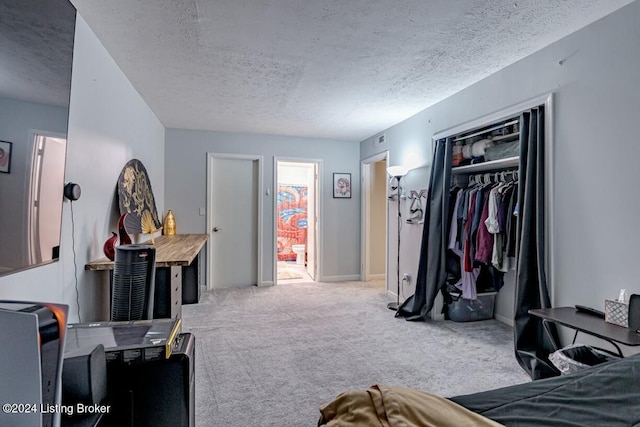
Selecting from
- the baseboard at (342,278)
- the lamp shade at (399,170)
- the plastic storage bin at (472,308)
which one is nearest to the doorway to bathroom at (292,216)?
the baseboard at (342,278)

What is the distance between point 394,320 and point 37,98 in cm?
344

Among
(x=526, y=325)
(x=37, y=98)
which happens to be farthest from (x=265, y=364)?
(x=37, y=98)

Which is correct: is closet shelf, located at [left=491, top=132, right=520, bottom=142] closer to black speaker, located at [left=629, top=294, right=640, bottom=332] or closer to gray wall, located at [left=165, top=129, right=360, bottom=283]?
black speaker, located at [left=629, top=294, right=640, bottom=332]

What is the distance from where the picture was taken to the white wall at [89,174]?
1.79 m

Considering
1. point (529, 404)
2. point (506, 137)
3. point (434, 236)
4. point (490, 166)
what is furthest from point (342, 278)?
point (529, 404)

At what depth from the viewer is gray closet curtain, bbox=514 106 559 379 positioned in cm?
248

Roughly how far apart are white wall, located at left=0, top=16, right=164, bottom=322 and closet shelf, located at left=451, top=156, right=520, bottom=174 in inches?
126

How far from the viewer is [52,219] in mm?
1487

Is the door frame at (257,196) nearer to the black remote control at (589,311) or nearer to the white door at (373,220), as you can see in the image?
the white door at (373,220)

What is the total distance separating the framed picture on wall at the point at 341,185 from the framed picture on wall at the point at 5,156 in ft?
15.4

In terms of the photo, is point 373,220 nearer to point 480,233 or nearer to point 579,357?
point 480,233

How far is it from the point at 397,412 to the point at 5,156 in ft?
4.69

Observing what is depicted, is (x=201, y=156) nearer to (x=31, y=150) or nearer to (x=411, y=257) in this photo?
(x=411, y=257)

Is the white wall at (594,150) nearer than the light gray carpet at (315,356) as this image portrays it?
Yes
